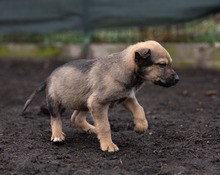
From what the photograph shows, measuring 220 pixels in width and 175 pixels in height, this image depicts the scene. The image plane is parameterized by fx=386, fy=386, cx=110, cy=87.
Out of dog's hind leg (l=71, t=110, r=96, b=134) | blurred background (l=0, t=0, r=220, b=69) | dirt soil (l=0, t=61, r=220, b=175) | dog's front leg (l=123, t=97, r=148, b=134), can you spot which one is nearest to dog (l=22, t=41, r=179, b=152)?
dog's front leg (l=123, t=97, r=148, b=134)

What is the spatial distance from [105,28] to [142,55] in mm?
6562

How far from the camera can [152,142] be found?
4805 millimetres

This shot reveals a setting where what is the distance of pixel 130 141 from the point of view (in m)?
4.89

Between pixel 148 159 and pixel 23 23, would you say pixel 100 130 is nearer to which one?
pixel 148 159

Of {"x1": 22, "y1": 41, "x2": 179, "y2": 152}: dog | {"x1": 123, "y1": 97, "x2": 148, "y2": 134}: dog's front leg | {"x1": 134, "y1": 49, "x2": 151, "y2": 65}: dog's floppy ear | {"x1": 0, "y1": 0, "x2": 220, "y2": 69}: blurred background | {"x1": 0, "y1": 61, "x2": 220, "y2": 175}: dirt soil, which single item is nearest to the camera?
{"x1": 0, "y1": 61, "x2": 220, "y2": 175}: dirt soil

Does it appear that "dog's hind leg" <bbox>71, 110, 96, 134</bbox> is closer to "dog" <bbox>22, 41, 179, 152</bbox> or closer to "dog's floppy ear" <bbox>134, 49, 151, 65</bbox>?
"dog" <bbox>22, 41, 179, 152</bbox>

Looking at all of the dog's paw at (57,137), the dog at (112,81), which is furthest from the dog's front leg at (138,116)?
the dog's paw at (57,137)

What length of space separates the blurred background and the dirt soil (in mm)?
2428

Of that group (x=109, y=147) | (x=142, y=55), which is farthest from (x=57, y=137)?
(x=142, y=55)

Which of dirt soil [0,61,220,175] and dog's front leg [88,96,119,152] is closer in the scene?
dirt soil [0,61,220,175]

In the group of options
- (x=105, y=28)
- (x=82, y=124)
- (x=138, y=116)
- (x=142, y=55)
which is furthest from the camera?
(x=105, y=28)

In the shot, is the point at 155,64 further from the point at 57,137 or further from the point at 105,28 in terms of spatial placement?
the point at 105,28

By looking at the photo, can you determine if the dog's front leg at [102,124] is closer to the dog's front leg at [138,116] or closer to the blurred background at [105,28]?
the dog's front leg at [138,116]

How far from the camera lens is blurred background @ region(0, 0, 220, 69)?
32.8 ft
